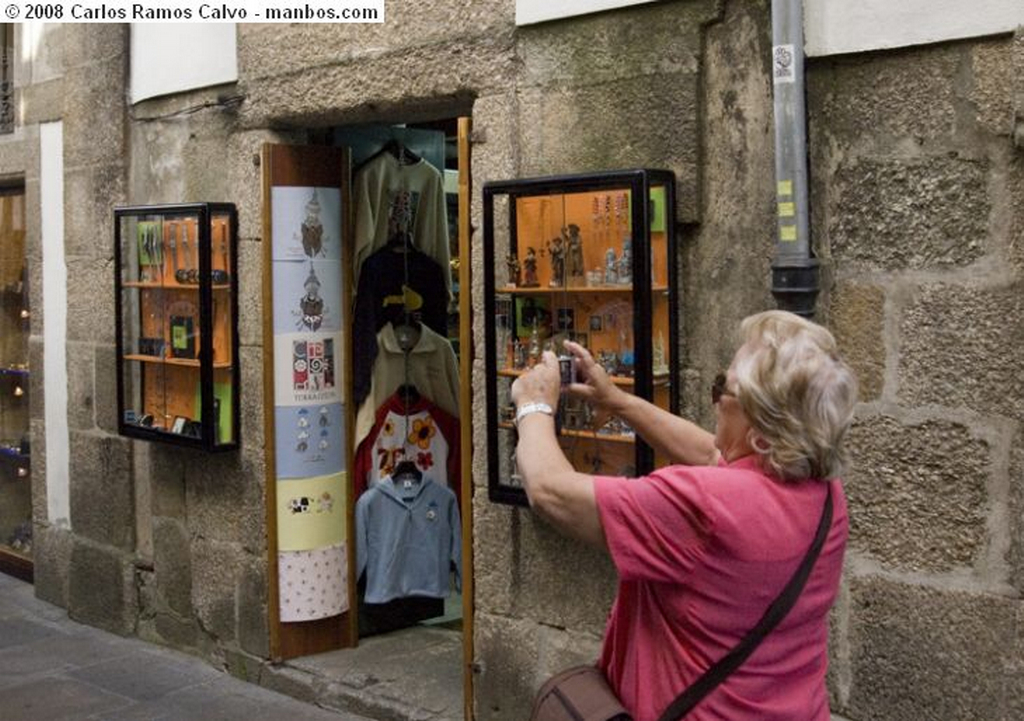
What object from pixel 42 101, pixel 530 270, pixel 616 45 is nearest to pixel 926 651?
pixel 530 270

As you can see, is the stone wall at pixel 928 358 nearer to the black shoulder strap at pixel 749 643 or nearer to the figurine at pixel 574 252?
the figurine at pixel 574 252

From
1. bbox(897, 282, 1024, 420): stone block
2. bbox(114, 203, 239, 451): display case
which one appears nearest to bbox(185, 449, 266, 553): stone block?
bbox(114, 203, 239, 451): display case

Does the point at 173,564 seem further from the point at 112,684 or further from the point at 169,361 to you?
the point at 169,361

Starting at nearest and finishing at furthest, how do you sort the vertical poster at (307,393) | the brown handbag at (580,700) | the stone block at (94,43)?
the brown handbag at (580,700) < the vertical poster at (307,393) < the stone block at (94,43)

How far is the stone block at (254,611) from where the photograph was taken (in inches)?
246

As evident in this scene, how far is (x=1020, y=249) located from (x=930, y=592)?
982mm

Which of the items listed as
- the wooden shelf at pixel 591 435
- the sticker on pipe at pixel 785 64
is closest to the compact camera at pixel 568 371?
the sticker on pipe at pixel 785 64

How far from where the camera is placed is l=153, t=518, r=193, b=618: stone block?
6.75 metres

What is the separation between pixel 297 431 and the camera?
618 cm

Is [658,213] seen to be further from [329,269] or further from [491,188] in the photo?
[329,269]

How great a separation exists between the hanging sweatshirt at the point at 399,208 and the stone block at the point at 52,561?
8.45 feet

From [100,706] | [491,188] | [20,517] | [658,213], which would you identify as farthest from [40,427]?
[658,213]

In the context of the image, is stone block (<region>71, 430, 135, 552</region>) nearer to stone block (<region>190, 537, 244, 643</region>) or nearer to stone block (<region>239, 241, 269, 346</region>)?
stone block (<region>190, 537, 244, 643</region>)

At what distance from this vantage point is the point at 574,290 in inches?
193
